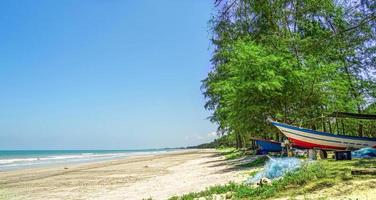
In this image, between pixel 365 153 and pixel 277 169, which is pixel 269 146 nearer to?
pixel 365 153

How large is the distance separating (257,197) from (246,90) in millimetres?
10108

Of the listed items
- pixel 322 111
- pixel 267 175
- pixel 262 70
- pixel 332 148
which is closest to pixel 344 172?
pixel 267 175

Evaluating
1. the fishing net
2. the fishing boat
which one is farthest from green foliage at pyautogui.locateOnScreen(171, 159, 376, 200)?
the fishing boat

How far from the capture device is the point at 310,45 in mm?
10203

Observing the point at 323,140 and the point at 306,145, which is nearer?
the point at 323,140

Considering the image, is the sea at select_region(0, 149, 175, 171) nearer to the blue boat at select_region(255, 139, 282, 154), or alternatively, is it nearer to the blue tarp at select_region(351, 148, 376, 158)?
the blue boat at select_region(255, 139, 282, 154)

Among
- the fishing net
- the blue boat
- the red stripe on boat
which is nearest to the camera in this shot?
the fishing net

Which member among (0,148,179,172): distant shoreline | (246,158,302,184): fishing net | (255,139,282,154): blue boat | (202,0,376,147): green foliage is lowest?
(0,148,179,172): distant shoreline

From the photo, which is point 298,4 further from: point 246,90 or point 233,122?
point 233,122

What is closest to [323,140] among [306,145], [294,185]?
[306,145]

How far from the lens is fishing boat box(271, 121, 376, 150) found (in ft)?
53.8

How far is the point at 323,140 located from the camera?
16.8 m

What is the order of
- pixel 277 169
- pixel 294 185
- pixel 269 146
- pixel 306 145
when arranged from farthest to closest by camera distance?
pixel 269 146, pixel 306 145, pixel 277 169, pixel 294 185

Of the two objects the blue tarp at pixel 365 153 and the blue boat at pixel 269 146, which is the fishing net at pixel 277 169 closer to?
the blue tarp at pixel 365 153
